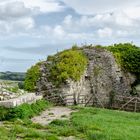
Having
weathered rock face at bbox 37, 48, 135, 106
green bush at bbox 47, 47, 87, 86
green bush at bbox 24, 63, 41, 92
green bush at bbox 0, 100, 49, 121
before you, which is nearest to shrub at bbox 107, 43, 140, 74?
weathered rock face at bbox 37, 48, 135, 106

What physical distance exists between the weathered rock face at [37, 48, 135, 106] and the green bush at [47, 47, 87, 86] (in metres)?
0.35

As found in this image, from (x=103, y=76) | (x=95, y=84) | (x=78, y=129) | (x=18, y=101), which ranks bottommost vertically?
(x=78, y=129)

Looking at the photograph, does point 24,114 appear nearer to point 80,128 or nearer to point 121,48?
point 80,128

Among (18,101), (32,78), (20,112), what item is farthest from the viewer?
(32,78)

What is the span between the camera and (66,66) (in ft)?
94.0

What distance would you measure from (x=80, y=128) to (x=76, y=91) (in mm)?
13125

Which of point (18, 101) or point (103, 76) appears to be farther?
point (103, 76)

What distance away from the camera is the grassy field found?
46.6 feet

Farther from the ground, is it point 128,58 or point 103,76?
point 128,58

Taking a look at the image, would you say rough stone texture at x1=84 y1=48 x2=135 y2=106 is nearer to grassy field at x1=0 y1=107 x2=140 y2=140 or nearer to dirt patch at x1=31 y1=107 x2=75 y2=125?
dirt patch at x1=31 y1=107 x2=75 y2=125

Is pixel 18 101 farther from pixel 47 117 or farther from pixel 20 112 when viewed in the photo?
pixel 47 117

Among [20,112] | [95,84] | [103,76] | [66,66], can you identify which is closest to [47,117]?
[20,112]

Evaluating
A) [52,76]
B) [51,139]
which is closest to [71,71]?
[52,76]

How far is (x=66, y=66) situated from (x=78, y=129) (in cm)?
1302
